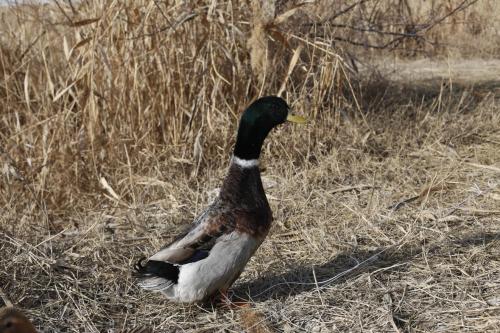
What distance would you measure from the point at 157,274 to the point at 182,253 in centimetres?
13

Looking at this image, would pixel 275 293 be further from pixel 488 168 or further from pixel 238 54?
pixel 238 54

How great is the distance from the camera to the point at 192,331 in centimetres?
274

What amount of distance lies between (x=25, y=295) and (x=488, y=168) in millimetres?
2749

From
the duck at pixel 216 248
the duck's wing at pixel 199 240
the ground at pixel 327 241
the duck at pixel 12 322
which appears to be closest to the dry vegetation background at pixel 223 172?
the ground at pixel 327 241

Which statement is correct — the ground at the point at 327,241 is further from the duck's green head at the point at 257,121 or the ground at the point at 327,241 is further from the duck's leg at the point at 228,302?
the duck's green head at the point at 257,121

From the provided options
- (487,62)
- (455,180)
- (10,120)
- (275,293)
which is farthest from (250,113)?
(487,62)

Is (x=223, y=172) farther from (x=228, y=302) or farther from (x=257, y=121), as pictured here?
(x=228, y=302)

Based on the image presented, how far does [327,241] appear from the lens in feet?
11.5

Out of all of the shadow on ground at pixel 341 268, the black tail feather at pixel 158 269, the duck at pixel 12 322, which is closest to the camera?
the duck at pixel 12 322

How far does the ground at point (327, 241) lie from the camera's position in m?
2.80

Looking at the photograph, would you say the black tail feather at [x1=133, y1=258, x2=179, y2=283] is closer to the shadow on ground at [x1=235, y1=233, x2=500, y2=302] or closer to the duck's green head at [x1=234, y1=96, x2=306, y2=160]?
the shadow on ground at [x1=235, y1=233, x2=500, y2=302]

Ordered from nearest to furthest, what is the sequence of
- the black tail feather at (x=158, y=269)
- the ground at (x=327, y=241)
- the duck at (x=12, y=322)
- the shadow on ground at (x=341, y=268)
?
the duck at (x=12, y=322), the black tail feather at (x=158, y=269), the ground at (x=327, y=241), the shadow on ground at (x=341, y=268)

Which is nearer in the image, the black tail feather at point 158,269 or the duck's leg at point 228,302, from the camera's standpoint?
the black tail feather at point 158,269

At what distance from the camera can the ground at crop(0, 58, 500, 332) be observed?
2805 mm
